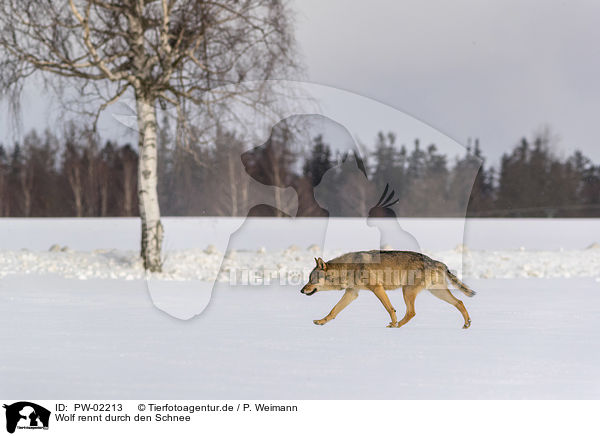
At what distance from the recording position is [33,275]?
8961mm

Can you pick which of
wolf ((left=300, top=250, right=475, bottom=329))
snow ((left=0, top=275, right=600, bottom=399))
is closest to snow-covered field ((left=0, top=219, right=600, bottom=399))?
snow ((left=0, top=275, right=600, bottom=399))

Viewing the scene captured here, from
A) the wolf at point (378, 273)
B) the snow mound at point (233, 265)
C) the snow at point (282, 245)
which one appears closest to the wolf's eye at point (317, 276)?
the wolf at point (378, 273)

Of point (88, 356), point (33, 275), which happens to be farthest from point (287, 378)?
point (33, 275)

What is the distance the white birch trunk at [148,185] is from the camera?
8945 mm

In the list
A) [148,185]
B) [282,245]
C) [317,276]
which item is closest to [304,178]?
[317,276]

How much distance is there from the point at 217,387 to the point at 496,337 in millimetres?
2393

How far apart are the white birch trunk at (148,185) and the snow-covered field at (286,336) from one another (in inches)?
19.0

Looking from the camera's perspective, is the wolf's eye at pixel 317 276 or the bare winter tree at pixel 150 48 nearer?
the wolf's eye at pixel 317 276

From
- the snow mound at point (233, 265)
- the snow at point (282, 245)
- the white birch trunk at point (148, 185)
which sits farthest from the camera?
the white birch trunk at point (148, 185)

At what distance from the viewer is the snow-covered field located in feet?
11.0

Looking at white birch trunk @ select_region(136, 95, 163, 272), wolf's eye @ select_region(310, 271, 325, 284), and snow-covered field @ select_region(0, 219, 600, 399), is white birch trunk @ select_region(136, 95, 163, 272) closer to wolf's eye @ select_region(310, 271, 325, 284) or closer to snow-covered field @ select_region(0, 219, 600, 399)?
snow-covered field @ select_region(0, 219, 600, 399)

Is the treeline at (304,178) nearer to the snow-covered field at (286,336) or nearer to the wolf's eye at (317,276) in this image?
the snow-covered field at (286,336)

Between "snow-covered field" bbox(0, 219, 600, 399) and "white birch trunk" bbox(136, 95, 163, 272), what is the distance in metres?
0.48

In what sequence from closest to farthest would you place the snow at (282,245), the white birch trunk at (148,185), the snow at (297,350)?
1. the snow at (297,350)
2. the snow at (282,245)
3. the white birch trunk at (148,185)
